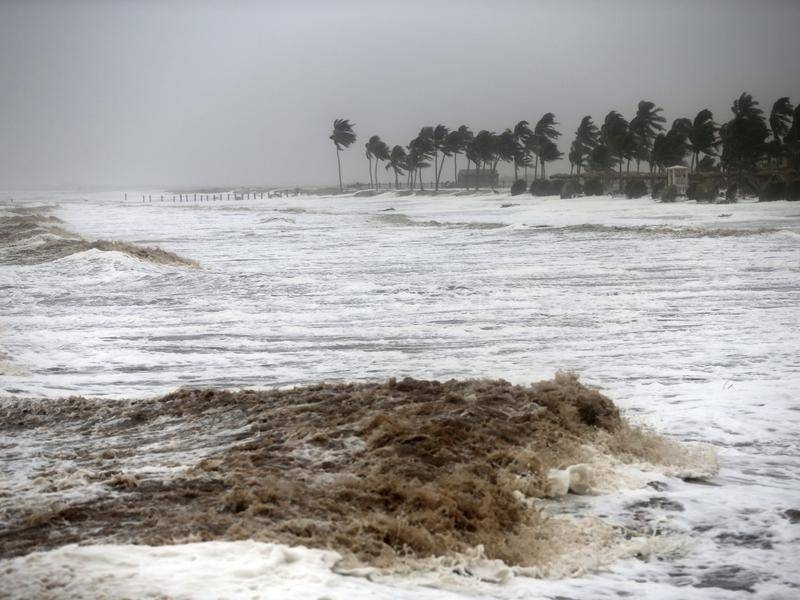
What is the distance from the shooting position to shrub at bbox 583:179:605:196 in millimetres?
59969

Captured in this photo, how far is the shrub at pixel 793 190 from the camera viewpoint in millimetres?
38875

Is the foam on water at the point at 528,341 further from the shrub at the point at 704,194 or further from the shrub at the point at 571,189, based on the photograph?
the shrub at the point at 571,189

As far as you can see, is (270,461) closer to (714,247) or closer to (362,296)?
(362,296)

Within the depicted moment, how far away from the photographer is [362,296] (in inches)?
519

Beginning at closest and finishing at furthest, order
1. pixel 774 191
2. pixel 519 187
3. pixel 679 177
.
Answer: pixel 774 191
pixel 679 177
pixel 519 187

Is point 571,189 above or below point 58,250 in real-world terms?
above

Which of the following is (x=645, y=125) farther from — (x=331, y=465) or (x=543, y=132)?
(x=331, y=465)

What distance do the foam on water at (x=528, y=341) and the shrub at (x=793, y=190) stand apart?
1930cm

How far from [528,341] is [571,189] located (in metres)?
52.5

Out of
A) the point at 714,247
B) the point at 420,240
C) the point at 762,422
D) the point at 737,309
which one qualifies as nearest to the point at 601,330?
the point at 737,309

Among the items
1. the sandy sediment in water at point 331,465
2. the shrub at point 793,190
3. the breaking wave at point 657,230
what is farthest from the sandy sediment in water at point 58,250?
the shrub at point 793,190

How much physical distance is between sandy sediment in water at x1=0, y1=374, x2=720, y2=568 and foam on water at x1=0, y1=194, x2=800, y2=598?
0.34 m

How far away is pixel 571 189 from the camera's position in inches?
2372

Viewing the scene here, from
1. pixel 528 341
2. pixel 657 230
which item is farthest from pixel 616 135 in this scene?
pixel 528 341
